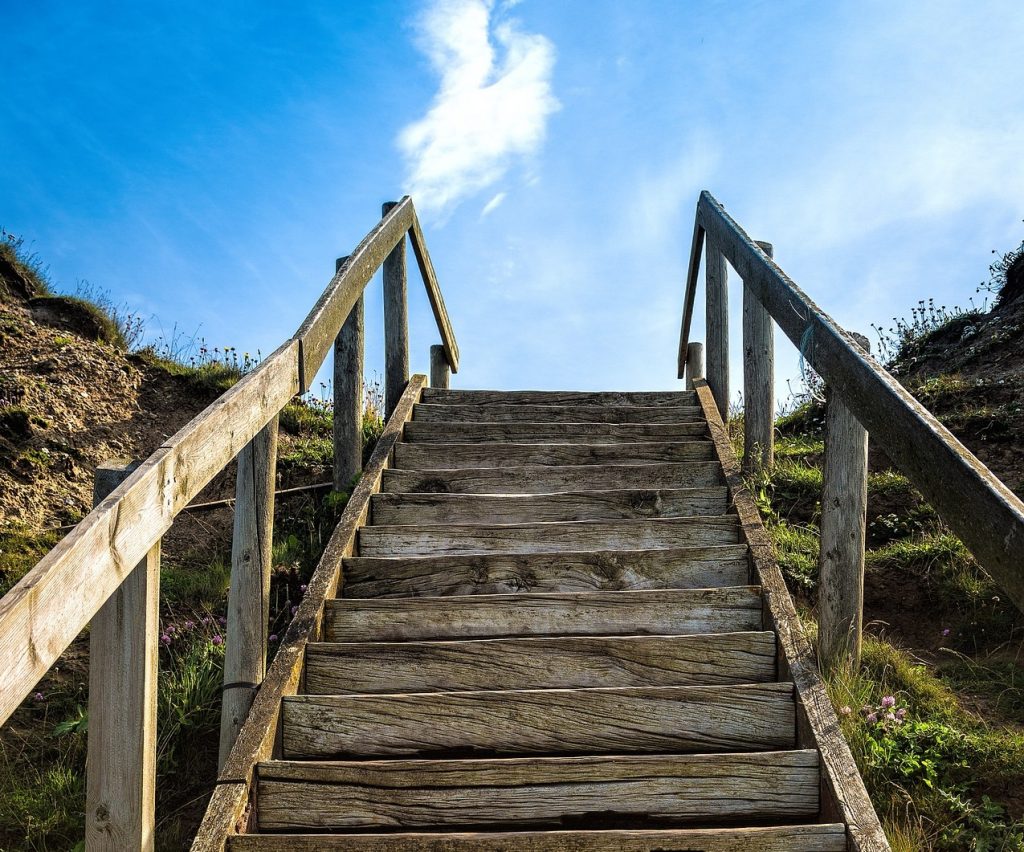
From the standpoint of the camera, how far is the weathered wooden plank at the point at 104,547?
1357mm

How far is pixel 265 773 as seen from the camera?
8.61ft

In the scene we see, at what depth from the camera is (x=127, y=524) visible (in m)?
1.78

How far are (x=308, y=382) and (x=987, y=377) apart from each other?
18.7 feet

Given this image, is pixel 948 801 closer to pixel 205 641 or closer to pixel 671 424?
pixel 671 424

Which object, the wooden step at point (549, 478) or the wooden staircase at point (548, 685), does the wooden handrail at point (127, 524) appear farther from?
the wooden step at point (549, 478)

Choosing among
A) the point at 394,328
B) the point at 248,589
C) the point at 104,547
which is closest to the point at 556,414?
the point at 394,328

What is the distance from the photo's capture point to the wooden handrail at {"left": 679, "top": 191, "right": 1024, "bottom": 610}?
6.44 ft

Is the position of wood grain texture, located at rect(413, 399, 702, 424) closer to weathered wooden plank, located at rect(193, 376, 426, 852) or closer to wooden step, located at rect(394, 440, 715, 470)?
wooden step, located at rect(394, 440, 715, 470)

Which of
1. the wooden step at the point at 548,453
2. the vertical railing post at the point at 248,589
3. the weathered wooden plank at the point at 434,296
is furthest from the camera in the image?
the weathered wooden plank at the point at 434,296

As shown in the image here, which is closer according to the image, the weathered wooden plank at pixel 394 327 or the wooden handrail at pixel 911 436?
the wooden handrail at pixel 911 436

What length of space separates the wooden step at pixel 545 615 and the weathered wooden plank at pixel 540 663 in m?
0.22

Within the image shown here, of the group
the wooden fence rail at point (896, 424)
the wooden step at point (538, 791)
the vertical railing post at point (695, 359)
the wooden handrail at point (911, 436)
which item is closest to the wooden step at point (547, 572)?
the wooden fence rail at point (896, 424)

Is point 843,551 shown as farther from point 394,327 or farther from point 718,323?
point 394,327

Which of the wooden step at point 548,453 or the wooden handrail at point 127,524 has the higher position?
the wooden step at point 548,453
